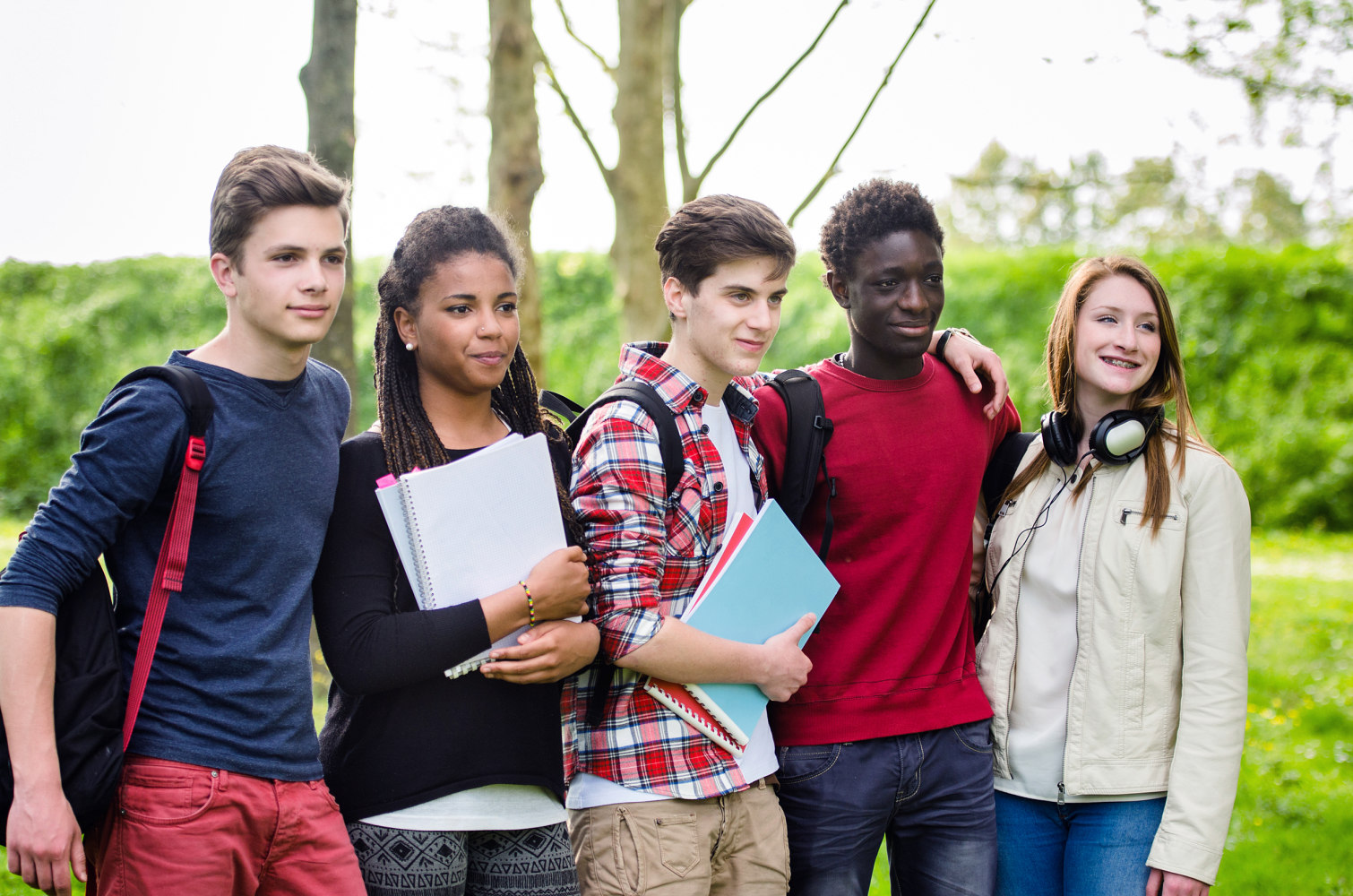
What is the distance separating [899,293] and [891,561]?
0.67m

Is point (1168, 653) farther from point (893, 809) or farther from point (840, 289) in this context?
point (840, 289)

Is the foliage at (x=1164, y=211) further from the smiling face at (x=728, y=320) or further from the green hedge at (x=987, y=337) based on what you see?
the smiling face at (x=728, y=320)

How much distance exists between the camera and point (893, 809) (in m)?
2.56

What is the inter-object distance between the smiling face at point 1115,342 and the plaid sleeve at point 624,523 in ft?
4.09

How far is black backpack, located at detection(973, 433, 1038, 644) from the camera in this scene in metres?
2.90

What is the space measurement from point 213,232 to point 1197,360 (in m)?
13.5

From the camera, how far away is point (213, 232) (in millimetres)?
2146

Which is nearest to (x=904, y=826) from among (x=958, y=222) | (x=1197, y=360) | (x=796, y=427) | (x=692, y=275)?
(x=796, y=427)

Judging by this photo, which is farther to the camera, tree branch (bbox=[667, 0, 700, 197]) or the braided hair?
tree branch (bbox=[667, 0, 700, 197])

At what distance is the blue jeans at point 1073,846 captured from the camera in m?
2.51

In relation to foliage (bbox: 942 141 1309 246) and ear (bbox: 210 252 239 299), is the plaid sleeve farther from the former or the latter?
foliage (bbox: 942 141 1309 246)

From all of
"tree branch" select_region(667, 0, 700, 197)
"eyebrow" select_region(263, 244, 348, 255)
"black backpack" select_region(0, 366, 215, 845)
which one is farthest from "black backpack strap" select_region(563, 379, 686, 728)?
"tree branch" select_region(667, 0, 700, 197)

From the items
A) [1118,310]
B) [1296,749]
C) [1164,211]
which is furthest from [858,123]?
[1164,211]

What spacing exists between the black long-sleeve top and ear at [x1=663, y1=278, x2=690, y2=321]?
25.9 inches
